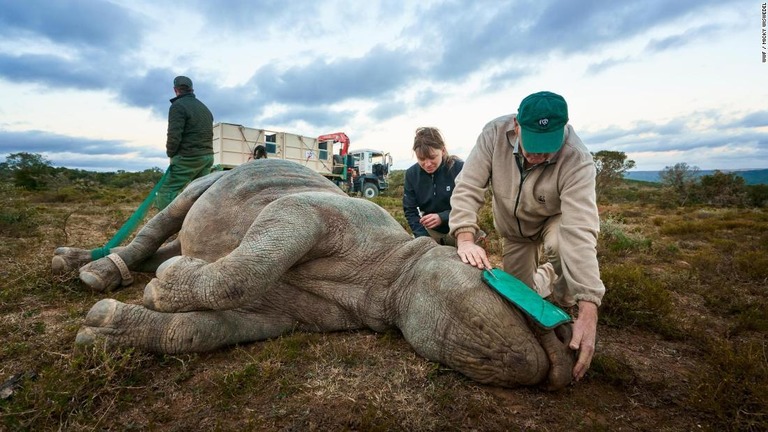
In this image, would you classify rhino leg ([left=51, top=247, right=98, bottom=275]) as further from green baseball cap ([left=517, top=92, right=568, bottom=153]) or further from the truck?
the truck

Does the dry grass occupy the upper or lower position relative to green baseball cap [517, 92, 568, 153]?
lower

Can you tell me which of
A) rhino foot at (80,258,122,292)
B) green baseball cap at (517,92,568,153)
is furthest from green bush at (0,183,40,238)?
green baseball cap at (517,92,568,153)

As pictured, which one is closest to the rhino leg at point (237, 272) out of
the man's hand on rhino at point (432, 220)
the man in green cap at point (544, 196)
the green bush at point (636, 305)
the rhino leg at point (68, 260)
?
the man in green cap at point (544, 196)

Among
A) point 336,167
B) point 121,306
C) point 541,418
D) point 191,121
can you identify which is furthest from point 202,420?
point 336,167

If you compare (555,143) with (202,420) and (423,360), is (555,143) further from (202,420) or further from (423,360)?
(202,420)

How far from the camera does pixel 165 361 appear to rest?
7.85 feet

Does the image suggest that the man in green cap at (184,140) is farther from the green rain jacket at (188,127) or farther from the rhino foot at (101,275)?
the rhino foot at (101,275)

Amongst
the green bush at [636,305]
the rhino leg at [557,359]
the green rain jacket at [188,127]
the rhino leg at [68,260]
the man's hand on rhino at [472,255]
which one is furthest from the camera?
the green rain jacket at [188,127]

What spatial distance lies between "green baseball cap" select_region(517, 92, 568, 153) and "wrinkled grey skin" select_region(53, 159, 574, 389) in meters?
0.88

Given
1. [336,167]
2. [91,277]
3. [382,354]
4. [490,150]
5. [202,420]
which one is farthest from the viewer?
[336,167]

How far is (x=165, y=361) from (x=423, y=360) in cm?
151

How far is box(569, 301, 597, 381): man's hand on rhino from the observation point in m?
2.10

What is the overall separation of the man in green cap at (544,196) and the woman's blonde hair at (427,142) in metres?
1.13

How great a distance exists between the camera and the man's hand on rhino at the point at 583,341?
82.7 inches
